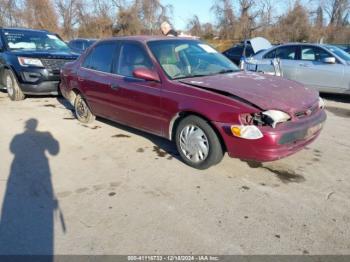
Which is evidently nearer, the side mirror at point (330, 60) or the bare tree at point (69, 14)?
the side mirror at point (330, 60)

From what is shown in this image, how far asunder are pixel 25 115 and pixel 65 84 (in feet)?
4.04

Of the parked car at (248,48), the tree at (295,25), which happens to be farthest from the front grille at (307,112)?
the tree at (295,25)

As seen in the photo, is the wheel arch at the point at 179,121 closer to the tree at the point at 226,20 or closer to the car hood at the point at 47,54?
the car hood at the point at 47,54

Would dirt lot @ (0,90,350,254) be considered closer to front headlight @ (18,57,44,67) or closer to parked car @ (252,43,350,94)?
front headlight @ (18,57,44,67)

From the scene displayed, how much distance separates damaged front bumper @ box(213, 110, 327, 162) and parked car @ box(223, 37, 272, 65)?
21.2 feet

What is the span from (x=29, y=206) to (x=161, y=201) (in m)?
1.32

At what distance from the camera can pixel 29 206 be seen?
3404mm

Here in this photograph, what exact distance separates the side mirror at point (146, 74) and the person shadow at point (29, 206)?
5.47 ft

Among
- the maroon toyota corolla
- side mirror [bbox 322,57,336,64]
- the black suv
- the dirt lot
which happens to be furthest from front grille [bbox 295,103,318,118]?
the black suv

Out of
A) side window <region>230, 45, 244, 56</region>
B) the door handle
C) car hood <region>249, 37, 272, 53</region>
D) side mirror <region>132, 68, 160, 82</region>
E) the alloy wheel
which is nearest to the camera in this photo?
the alloy wheel

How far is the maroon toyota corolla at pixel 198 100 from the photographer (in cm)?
366

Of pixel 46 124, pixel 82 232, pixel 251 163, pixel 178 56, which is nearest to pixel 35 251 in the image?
pixel 82 232

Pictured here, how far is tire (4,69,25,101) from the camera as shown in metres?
→ 8.25

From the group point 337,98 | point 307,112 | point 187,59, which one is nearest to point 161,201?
point 307,112
